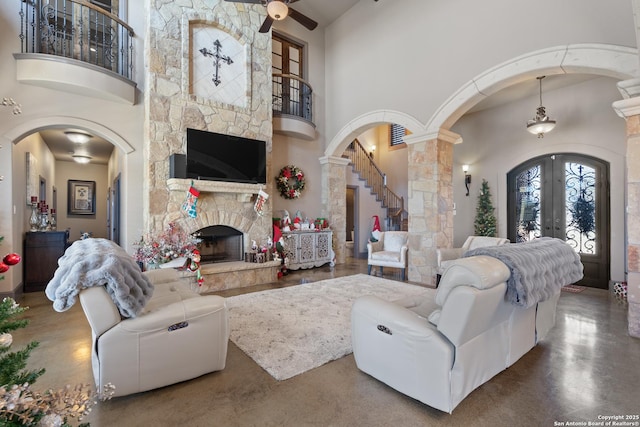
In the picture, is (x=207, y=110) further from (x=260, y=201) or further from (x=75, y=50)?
(x=75, y=50)

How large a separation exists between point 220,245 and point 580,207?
22.9ft

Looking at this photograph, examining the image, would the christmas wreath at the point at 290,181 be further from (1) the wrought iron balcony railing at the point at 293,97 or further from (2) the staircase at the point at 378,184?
(2) the staircase at the point at 378,184

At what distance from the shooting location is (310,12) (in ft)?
23.7

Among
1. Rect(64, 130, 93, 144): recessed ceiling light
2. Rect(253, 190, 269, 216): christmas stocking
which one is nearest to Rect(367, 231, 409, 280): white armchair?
Rect(253, 190, 269, 216): christmas stocking

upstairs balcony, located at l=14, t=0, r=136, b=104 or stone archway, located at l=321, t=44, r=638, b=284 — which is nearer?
stone archway, located at l=321, t=44, r=638, b=284

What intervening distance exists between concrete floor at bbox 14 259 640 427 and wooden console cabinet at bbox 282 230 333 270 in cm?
356

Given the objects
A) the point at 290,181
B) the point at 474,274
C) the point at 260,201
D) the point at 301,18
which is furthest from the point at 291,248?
the point at 474,274

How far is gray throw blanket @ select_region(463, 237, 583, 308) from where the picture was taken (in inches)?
75.7

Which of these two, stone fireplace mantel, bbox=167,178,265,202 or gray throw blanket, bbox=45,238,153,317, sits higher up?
stone fireplace mantel, bbox=167,178,265,202

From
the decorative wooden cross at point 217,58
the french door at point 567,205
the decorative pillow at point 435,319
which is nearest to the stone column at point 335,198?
the decorative wooden cross at point 217,58

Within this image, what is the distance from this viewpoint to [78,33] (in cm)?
484

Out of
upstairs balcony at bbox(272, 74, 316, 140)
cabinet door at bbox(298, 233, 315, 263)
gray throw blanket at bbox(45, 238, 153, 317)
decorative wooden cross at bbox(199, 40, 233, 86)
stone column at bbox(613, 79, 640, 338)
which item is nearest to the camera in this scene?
gray throw blanket at bbox(45, 238, 153, 317)

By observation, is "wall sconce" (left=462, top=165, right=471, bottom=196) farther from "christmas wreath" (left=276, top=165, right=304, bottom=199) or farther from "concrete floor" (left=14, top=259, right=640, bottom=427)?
"concrete floor" (left=14, top=259, right=640, bottom=427)

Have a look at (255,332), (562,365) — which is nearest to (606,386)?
(562,365)
